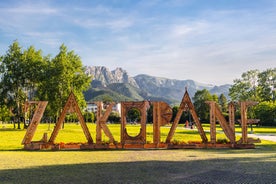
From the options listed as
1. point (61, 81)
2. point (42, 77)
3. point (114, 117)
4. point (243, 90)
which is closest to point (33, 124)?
point (61, 81)

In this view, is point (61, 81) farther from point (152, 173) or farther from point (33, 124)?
point (152, 173)

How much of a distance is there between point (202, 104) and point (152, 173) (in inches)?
3580

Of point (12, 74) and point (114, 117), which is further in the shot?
point (114, 117)

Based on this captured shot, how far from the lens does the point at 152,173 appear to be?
11750 mm

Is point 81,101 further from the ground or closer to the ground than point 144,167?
further from the ground

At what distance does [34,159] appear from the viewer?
1579 cm

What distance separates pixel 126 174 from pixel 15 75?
50.1m

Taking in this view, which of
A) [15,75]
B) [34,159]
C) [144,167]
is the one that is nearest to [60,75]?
[15,75]

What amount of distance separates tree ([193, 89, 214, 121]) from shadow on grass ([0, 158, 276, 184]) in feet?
263

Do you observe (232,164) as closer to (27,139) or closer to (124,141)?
(124,141)

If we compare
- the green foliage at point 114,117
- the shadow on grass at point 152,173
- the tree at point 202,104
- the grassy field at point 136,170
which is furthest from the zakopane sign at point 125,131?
the green foliage at point 114,117

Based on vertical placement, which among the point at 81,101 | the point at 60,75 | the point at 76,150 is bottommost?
the point at 76,150

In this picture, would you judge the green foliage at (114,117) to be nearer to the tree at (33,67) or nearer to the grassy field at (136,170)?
the tree at (33,67)

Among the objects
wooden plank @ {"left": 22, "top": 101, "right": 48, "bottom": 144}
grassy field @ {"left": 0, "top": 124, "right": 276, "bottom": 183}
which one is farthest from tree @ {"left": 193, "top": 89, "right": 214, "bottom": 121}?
grassy field @ {"left": 0, "top": 124, "right": 276, "bottom": 183}
